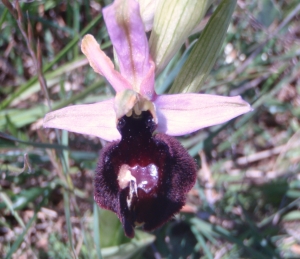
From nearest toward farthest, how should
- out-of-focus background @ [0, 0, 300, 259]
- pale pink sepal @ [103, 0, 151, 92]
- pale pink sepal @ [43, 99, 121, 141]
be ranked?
pale pink sepal @ [103, 0, 151, 92]
pale pink sepal @ [43, 99, 121, 141]
out-of-focus background @ [0, 0, 300, 259]

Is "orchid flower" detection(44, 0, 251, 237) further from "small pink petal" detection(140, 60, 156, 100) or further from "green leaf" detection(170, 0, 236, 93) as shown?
"green leaf" detection(170, 0, 236, 93)

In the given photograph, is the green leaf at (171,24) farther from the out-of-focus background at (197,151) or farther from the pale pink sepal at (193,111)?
the out-of-focus background at (197,151)

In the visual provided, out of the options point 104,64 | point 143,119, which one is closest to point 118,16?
point 104,64

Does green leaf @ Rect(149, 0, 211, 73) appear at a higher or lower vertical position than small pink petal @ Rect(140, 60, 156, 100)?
higher

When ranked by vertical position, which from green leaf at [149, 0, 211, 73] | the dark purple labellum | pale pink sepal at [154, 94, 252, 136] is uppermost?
green leaf at [149, 0, 211, 73]

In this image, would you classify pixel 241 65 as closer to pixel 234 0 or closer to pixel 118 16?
pixel 234 0

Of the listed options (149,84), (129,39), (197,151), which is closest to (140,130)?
(149,84)

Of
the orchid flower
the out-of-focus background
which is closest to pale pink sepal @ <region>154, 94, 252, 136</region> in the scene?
the orchid flower
